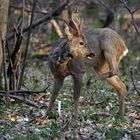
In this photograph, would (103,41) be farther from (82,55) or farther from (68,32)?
(68,32)

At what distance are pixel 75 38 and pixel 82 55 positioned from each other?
245mm

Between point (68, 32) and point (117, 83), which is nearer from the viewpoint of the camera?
point (68, 32)

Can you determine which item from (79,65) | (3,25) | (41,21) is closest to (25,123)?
(79,65)

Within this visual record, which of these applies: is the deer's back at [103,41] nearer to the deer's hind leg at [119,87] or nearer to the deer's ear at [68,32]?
the deer's hind leg at [119,87]

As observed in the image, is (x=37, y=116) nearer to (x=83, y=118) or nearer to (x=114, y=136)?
(x=83, y=118)

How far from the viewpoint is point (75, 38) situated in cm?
781

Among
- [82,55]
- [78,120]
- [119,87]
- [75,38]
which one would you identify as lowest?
[78,120]

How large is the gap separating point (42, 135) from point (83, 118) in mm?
1146

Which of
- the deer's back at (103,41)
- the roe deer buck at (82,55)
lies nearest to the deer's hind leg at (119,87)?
the roe deer buck at (82,55)

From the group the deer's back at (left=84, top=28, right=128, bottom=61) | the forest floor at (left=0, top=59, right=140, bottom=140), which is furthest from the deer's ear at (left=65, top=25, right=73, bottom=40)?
the forest floor at (left=0, top=59, right=140, bottom=140)

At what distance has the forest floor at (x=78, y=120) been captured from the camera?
7.57 metres

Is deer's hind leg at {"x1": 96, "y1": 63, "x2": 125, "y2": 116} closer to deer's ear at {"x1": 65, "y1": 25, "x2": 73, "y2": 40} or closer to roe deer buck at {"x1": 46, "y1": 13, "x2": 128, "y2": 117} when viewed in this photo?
roe deer buck at {"x1": 46, "y1": 13, "x2": 128, "y2": 117}

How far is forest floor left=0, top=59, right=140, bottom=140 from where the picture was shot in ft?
24.8

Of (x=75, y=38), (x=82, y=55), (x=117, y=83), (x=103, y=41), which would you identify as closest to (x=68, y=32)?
(x=75, y=38)
